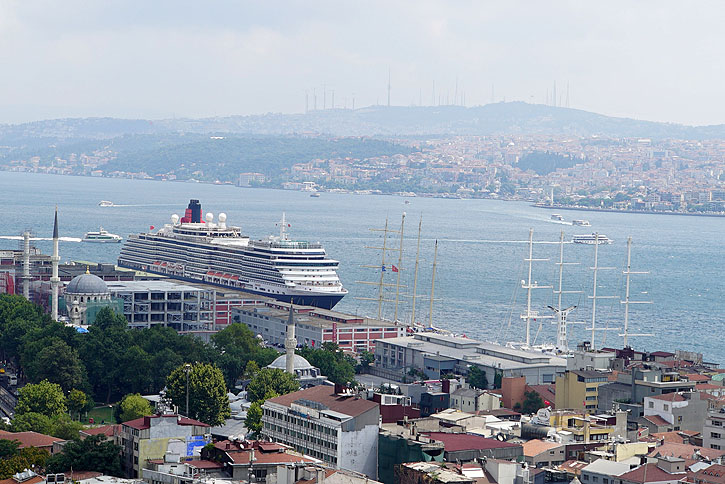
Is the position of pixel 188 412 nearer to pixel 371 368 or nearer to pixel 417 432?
pixel 417 432

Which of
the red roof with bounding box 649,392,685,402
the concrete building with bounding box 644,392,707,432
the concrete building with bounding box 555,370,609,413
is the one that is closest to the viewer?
the concrete building with bounding box 644,392,707,432

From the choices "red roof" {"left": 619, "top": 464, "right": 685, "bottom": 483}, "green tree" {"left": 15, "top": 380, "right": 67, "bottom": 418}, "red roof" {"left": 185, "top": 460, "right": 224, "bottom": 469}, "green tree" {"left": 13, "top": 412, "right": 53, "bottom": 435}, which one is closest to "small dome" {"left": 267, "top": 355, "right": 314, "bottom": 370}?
"green tree" {"left": 15, "top": 380, "right": 67, "bottom": 418}

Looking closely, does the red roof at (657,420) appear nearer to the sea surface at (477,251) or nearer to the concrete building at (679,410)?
the concrete building at (679,410)

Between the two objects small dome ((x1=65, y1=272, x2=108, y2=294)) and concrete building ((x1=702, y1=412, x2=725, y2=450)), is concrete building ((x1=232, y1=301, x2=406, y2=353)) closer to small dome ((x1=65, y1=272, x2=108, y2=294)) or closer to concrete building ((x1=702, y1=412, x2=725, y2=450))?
A: small dome ((x1=65, y1=272, x2=108, y2=294))

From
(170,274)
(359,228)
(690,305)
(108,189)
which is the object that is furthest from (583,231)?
(108,189)

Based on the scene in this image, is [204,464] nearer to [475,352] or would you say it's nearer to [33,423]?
[33,423]

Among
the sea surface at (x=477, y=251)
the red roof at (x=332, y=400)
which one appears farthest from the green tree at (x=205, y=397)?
the sea surface at (x=477, y=251)
